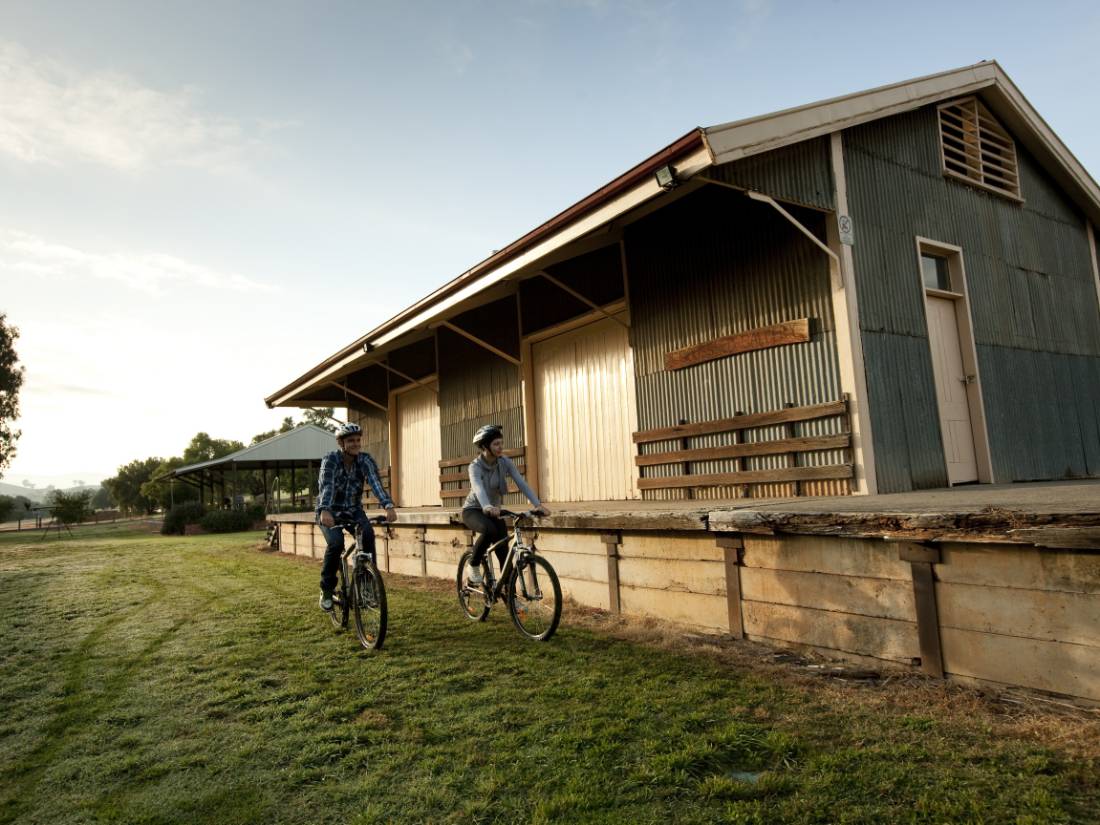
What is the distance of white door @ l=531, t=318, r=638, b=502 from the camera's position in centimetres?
978

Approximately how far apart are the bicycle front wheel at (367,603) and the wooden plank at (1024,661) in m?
4.19

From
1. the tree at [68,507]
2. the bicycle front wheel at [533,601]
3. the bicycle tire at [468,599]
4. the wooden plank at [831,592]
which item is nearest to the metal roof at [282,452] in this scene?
the tree at [68,507]

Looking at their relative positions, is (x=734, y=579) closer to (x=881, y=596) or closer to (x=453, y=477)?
(x=881, y=596)

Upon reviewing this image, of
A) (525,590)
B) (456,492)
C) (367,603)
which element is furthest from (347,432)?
(456,492)

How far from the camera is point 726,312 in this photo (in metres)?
8.14

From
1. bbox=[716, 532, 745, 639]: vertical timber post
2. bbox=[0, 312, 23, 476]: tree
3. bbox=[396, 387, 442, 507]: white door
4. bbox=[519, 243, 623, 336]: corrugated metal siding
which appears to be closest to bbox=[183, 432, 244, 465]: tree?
bbox=[0, 312, 23, 476]: tree

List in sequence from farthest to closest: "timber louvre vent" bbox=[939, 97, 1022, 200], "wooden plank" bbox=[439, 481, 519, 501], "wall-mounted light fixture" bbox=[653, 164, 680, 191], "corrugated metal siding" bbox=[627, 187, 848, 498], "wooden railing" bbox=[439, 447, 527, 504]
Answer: "wooden railing" bbox=[439, 447, 527, 504] < "wooden plank" bbox=[439, 481, 519, 501] < "timber louvre vent" bbox=[939, 97, 1022, 200] < "corrugated metal siding" bbox=[627, 187, 848, 498] < "wall-mounted light fixture" bbox=[653, 164, 680, 191]

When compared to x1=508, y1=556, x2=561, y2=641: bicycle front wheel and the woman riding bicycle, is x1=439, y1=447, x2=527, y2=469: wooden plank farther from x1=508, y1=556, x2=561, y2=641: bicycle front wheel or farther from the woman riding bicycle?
x1=508, y1=556, x2=561, y2=641: bicycle front wheel

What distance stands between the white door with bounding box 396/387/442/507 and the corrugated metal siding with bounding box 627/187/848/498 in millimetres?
6716

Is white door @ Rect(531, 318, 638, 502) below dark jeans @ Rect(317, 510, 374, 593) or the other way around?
the other way around

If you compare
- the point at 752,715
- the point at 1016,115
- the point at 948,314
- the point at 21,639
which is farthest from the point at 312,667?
the point at 1016,115

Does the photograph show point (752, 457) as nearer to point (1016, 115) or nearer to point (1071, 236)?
point (1016, 115)

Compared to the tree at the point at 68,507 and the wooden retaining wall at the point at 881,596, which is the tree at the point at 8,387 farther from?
the wooden retaining wall at the point at 881,596

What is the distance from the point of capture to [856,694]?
13.5 feet
